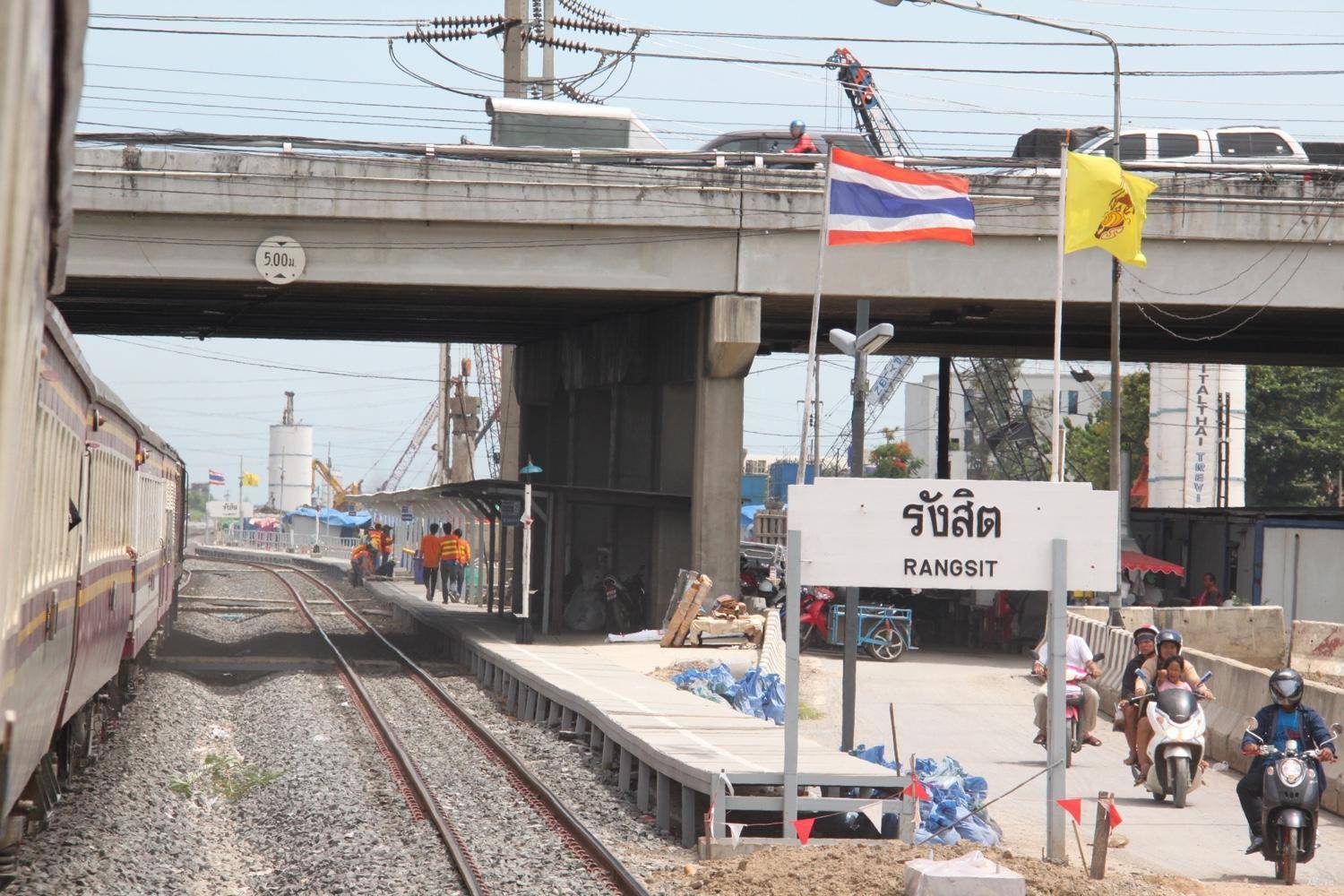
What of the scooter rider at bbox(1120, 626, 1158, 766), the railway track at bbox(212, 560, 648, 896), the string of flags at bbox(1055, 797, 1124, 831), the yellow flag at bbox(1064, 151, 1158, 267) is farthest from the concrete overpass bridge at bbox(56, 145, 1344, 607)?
the string of flags at bbox(1055, 797, 1124, 831)

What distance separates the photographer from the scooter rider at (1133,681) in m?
14.3

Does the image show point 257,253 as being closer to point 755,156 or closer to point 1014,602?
point 755,156

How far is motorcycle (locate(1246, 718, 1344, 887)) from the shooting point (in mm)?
10430

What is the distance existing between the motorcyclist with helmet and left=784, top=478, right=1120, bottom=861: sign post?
11.0 feet

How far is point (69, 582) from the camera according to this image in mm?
9039

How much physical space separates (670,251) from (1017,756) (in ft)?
42.8

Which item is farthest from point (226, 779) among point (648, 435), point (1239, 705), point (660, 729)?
point (648, 435)

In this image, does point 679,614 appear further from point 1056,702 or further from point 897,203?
point 1056,702

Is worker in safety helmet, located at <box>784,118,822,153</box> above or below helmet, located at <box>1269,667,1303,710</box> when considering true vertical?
above

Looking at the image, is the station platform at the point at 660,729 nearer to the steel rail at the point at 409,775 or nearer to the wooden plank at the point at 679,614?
the wooden plank at the point at 679,614

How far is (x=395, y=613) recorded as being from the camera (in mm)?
40125

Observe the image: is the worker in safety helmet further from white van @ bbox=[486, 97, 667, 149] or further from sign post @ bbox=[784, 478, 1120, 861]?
sign post @ bbox=[784, 478, 1120, 861]

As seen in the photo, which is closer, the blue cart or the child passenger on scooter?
the child passenger on scooter

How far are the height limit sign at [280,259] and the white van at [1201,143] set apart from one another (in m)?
15.1
